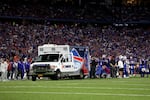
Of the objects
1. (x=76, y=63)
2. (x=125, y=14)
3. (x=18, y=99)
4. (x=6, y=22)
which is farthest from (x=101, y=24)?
(x=18, y=99)

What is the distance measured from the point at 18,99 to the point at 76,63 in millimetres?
19983

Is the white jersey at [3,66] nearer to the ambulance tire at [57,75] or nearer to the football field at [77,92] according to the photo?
the ambulance tire at [57,75]

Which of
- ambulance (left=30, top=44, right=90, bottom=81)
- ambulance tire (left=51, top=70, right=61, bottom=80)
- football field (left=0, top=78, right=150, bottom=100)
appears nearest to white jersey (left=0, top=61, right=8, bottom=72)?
ambulance (left=30, top=44, right=90, bottom=81)

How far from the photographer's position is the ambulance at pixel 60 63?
108 ft

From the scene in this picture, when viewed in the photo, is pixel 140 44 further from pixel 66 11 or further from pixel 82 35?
pixel 66 11

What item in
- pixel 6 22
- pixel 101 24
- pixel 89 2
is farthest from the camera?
pixel 89 2

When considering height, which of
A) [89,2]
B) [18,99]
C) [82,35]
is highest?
[89,2]

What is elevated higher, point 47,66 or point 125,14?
point 125,14

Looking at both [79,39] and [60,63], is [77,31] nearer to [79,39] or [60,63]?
[79,39]

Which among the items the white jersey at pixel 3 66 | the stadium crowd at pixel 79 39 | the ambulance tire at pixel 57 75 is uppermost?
the stadium crowd at pixel 79 39

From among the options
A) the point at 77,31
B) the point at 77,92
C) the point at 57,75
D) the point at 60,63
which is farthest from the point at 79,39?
the point at 77,92

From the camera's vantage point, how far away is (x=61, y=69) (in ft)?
110

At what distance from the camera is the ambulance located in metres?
33.1

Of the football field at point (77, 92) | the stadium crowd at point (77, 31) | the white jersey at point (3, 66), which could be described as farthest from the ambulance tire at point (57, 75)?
the stadium crowd at point (77, 31)
